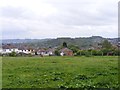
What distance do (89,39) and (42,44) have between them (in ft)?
49.4

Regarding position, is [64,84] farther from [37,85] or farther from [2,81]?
[2,81]

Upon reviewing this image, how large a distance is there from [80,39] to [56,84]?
88.2 m

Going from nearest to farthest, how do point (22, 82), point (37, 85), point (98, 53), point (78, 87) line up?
1. point (78, 87)
2. point (37, 85)
3. point (22, 82)
4. point (98, 53)

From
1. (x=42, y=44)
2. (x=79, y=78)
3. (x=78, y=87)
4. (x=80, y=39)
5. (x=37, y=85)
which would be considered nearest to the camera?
(x=78, y=87)

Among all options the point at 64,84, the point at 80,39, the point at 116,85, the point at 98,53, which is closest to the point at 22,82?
the point at 64,84

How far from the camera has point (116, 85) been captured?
1128cm

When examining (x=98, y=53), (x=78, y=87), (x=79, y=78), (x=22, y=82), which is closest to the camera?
(x=78, y=87)

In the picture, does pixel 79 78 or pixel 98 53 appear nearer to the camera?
pixel 79 78

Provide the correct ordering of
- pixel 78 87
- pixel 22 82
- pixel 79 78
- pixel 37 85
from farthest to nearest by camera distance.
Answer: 1. pixel 79 78
2. pixel 22 82
3. pixel 37 85
4. pixel 78 87

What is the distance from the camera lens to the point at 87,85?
11.2 metres

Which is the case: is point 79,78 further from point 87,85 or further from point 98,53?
point 98,53

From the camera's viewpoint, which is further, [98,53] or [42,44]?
[42,44]

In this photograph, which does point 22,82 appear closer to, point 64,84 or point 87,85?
point 64,84

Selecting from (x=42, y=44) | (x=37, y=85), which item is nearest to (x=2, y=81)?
(x=37, y=85)
